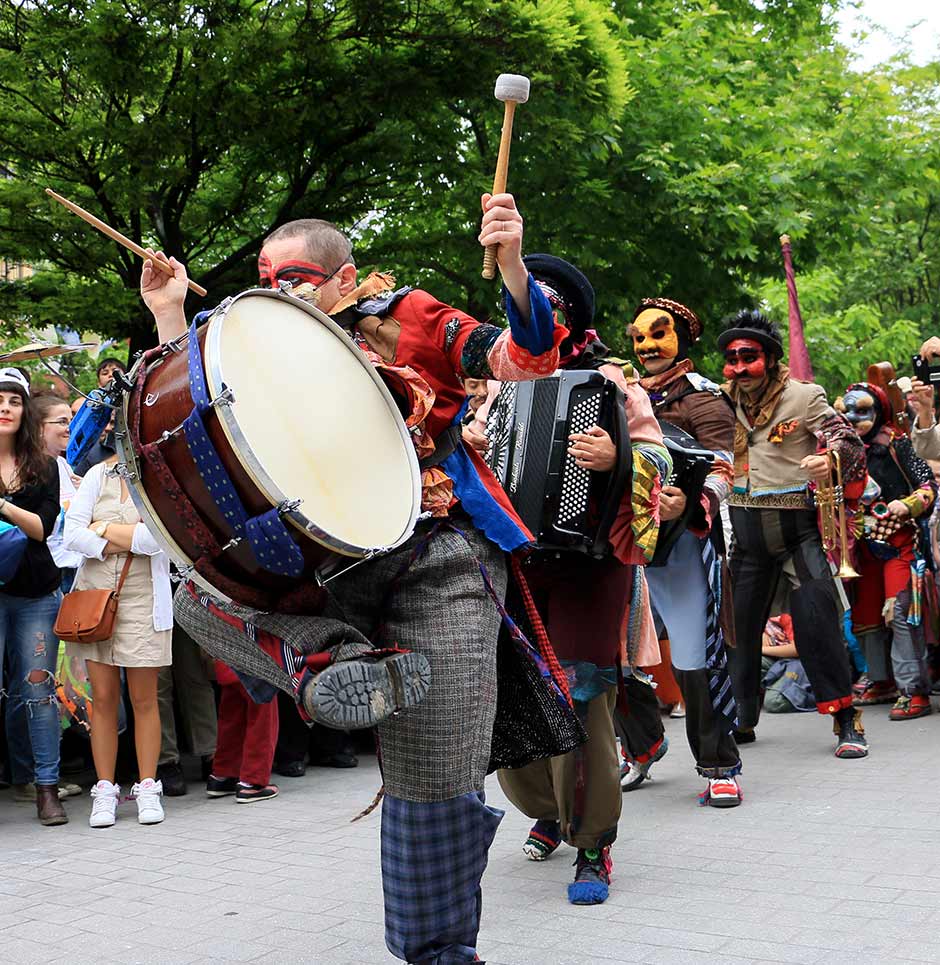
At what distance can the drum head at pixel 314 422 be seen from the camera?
2.89m

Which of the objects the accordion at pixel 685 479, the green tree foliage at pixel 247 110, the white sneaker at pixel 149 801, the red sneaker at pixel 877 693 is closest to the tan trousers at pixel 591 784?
the accordion at pixel 685 479

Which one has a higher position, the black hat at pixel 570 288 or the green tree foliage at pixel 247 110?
the green tree foliage at pixel 247 110

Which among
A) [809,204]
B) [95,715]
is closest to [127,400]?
[95,715]

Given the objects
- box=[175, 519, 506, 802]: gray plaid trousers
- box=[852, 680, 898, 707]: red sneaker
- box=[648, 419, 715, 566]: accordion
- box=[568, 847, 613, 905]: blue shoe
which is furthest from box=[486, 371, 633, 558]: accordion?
box=[852, 680, 898, 707]: red sneaker

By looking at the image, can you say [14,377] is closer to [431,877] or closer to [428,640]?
[428,640]

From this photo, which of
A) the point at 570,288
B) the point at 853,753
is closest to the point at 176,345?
the point at 570,288

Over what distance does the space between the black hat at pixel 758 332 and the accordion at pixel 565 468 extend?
2.55 meters

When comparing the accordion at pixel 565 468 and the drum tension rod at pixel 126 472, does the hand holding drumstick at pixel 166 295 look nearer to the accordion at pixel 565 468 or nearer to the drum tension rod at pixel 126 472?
the drum tension rod at pixel 126 472

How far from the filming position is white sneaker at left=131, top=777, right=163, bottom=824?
6348 millimetres

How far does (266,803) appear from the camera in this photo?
6.74 meters

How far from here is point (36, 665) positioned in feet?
21.7

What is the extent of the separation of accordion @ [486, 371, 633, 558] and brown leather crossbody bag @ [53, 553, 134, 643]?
8.21 feet

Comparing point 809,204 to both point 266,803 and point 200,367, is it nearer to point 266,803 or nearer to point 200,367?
point 266,803

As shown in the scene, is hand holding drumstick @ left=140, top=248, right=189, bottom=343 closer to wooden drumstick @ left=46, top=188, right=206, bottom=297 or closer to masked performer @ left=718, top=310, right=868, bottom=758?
wooden drumstick @ left=46, top=188, right=206, bottom=297
